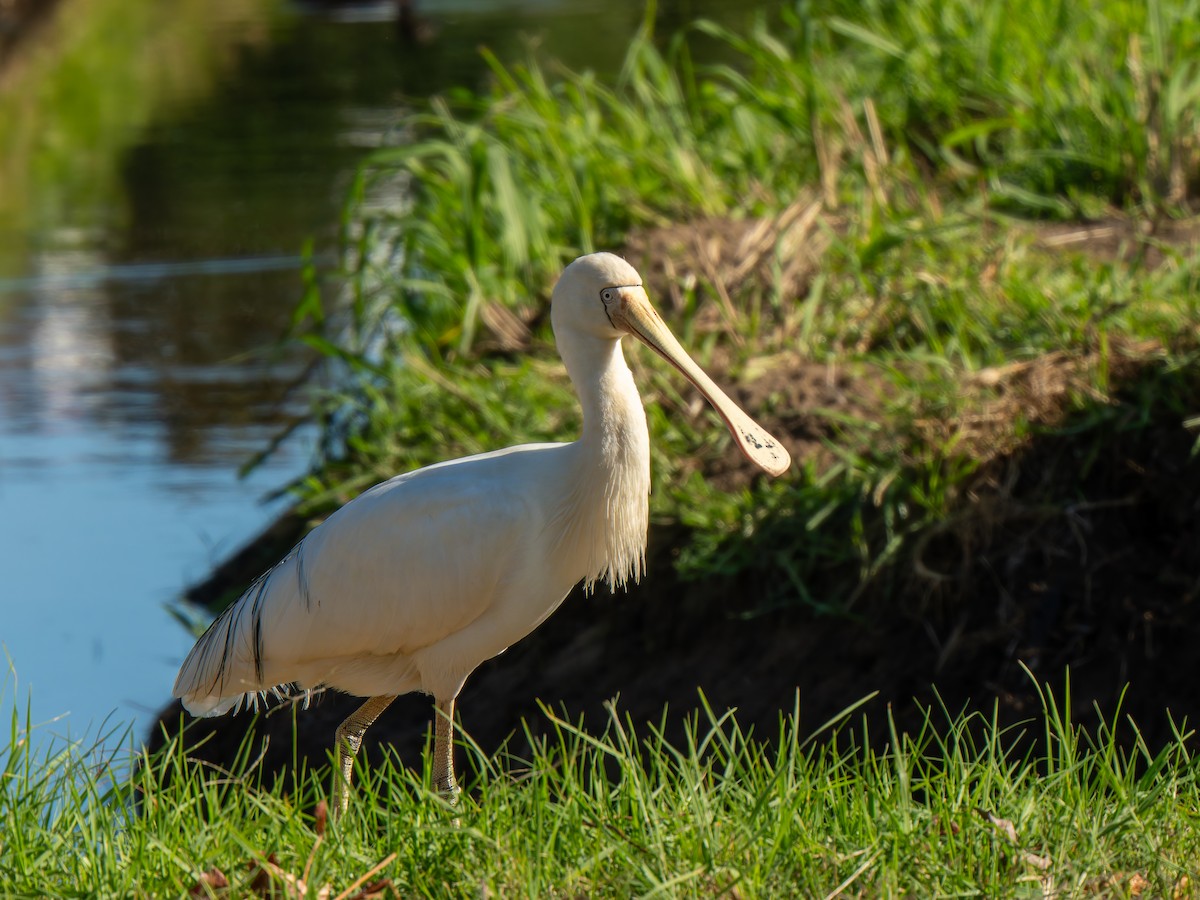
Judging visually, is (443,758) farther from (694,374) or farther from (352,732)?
(694,374)

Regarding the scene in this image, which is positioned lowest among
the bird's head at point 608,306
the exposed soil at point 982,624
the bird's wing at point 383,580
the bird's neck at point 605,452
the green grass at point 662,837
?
the exposed soil at point 982,624

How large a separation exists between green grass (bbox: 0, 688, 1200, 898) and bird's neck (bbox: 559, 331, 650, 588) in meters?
0.57

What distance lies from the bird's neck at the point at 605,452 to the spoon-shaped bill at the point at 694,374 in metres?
0.10

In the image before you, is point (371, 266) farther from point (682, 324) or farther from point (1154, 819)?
point (1154, 819)

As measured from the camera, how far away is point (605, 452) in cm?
365

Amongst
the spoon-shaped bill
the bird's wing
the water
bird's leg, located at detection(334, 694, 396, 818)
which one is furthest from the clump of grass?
the bird's wing

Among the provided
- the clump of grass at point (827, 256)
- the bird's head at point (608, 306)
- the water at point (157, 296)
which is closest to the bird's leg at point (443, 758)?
the water at point (157, 296)

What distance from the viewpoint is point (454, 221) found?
23.0 feet

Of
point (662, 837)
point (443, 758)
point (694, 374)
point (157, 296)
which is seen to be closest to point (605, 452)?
point (694, 374)

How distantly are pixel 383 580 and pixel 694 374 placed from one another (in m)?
0.84

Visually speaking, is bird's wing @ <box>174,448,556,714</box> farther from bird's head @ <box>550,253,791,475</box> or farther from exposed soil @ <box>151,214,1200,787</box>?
exposed soil @ <box>151,214,1200,787</box>

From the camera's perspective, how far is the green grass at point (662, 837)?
2.90 metres

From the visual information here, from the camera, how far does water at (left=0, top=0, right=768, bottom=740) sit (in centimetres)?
665

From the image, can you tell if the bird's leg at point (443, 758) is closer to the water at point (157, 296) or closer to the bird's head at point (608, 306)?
the water at point (157, 296)
